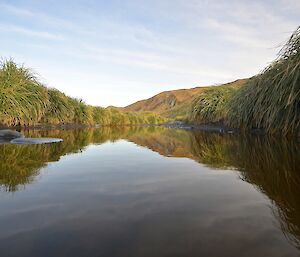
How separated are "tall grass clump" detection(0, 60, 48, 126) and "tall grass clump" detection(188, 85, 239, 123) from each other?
8.09 metres

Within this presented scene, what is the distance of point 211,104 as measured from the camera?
48.1 feet

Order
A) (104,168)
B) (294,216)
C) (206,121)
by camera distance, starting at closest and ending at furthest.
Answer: (294,216) < (104,168) < (206,121)

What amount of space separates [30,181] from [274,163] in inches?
104

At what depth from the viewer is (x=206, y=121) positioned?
15781mm

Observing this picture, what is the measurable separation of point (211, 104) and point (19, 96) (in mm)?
8947

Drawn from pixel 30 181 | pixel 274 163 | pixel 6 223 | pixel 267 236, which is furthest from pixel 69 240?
pixel 274 163

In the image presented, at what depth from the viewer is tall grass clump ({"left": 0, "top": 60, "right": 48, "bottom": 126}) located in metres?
10.8

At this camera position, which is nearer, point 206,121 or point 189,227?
point 189,227

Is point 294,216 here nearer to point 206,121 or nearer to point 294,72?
point 294,72

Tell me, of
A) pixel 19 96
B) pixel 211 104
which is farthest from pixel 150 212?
pixel 211 104

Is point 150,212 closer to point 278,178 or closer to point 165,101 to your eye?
point 278,178

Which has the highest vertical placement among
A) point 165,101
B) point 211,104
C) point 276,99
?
point 165,101

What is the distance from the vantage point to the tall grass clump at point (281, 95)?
490cm

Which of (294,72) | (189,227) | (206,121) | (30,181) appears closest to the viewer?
(189,227)
